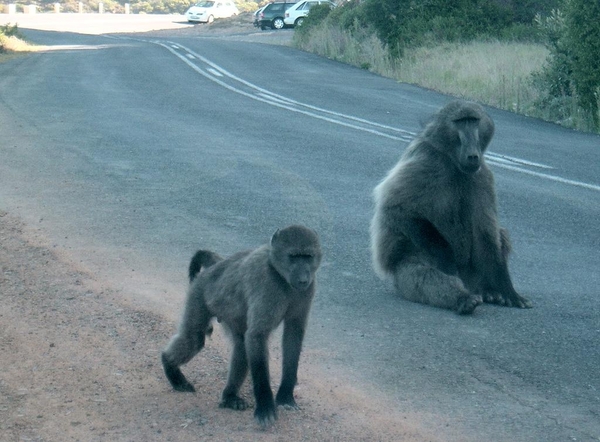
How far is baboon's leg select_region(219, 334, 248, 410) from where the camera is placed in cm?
483

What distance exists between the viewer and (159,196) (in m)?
10.5

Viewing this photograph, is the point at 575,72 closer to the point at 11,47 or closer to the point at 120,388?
the point at 120,388

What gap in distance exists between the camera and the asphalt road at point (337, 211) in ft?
17.6

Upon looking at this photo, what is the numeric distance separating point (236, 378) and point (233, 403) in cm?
12

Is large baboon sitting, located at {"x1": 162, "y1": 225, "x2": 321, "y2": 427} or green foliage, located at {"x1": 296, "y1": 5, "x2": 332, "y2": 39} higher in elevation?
large baboon sitting, located at {"x1": 162, "y1": 225, "x2": 321, "y2": 427}

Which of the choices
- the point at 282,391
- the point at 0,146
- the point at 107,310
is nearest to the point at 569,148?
the point at 0,146

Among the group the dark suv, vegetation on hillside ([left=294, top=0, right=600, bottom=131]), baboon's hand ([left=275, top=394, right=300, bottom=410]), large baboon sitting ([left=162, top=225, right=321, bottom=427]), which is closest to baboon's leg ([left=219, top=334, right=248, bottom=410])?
large baboon sitting ([left=162, top=225, right=321, bottom=427])

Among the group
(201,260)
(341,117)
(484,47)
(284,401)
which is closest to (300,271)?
(284,401)

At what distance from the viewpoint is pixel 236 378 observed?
15.9ft

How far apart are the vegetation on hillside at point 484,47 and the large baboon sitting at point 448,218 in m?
11.8

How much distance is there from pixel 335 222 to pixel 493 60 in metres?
15.6

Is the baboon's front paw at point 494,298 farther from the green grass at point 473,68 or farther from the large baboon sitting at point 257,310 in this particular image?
the green grass at point 473,68

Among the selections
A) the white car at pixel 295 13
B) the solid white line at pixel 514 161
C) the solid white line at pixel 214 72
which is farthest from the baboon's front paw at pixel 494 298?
the white car at pixel 295 13

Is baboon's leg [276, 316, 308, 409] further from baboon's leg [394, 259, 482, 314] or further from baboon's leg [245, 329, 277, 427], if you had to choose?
baboon's leg [394, 259, 482, 314]
